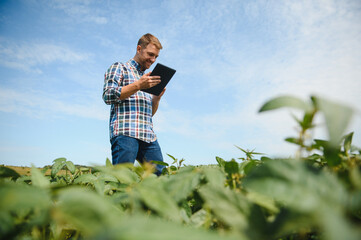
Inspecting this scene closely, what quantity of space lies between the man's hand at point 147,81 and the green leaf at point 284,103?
264 cm

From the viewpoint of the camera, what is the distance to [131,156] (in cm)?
291

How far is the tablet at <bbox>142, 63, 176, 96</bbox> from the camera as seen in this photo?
315 cm

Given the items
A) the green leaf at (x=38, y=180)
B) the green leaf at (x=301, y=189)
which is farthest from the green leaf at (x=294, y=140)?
the green leaf at (x=38, y=180)

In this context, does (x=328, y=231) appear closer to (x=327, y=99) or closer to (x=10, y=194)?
(x=327, y=99)

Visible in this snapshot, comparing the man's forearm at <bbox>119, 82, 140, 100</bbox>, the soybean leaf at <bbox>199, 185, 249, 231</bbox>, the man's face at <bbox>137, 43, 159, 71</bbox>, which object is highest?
the man's face at <bbox>137, 43, 159, 71</bbox>

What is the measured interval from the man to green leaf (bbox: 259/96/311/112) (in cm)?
247

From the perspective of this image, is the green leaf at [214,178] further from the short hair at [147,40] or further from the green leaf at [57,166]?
the short hair at [147,40]

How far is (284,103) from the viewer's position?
42 cm

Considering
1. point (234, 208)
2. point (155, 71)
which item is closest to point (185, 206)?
point (234, 208)

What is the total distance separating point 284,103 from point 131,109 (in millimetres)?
2947

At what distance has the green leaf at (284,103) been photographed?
1.37 feet

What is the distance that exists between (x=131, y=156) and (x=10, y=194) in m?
2.61

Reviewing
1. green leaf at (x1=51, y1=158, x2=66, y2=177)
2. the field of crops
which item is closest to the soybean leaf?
the field of crops

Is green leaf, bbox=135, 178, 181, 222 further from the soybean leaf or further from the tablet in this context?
the tablet
